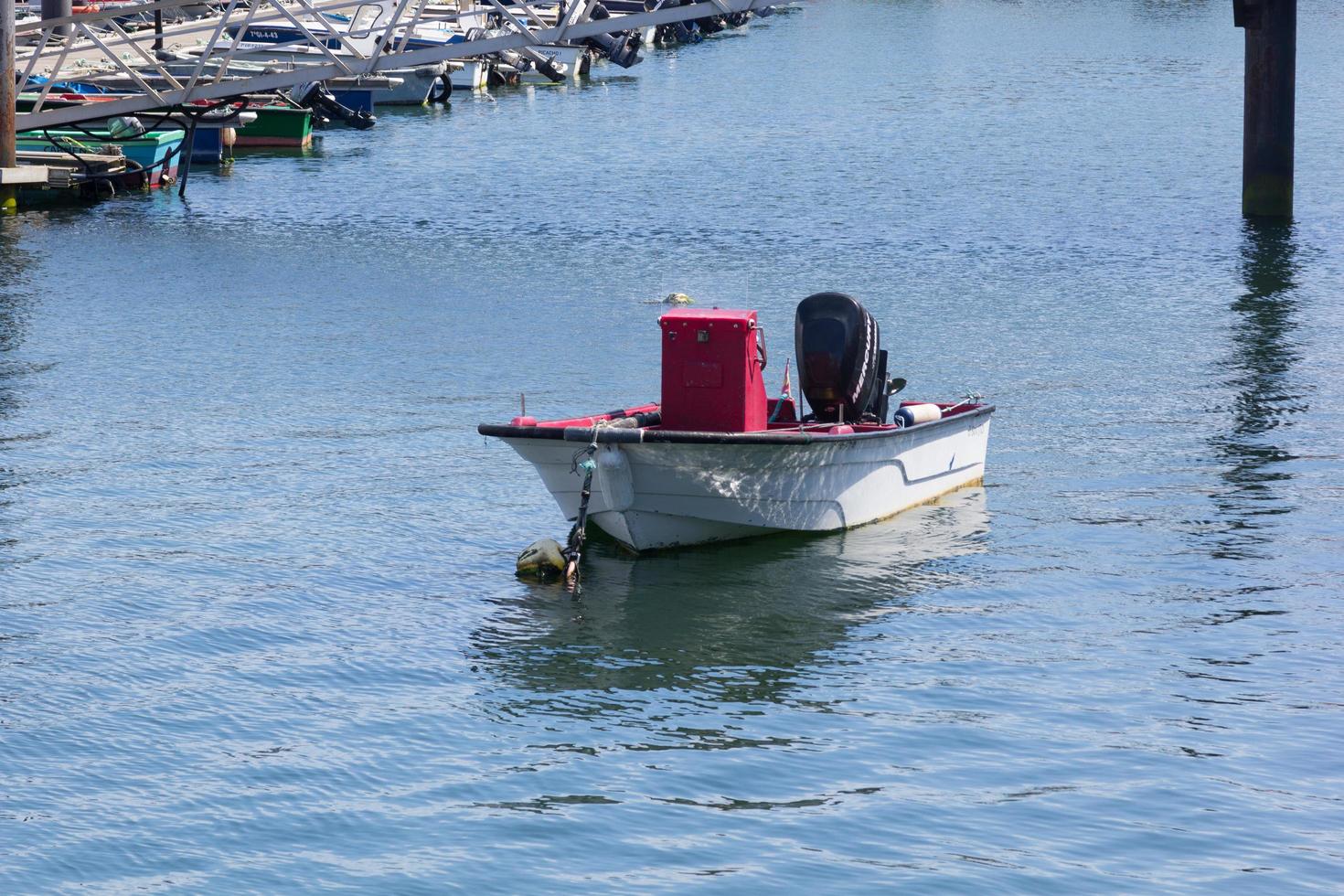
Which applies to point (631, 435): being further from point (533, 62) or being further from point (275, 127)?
point (533, 62)

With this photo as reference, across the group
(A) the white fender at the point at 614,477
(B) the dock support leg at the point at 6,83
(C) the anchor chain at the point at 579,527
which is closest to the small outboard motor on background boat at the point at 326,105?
(B) the dock support leg at the point at 6,83

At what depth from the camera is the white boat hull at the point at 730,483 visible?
60.0ft

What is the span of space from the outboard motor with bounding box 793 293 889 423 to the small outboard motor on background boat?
44.1 metres

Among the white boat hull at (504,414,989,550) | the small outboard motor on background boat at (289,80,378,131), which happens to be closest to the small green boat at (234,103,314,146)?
the small outboard motor on background boat at (289,80,378,131)

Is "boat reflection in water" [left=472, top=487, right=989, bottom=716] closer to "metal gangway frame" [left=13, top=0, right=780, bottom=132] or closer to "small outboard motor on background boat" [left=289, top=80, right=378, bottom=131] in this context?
"metal gangway frame" [left=13, top=0, right=780, bottom=132]

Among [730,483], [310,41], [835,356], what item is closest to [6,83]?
[310,41]

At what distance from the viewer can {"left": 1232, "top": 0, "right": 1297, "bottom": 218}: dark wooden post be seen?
4150 centimetres

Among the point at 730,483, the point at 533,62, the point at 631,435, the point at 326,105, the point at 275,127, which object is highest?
the point at 533,62

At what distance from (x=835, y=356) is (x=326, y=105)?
155ft

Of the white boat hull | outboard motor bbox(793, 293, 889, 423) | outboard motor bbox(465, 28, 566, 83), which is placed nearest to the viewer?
the white boat hull

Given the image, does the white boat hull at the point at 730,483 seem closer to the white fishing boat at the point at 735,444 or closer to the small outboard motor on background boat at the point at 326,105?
the white fishing boat at the point at 735,444

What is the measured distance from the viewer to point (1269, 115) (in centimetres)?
4188

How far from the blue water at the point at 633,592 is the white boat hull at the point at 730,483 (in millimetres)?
357

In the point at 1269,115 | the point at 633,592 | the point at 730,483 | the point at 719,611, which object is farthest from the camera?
the point at 1269,115
